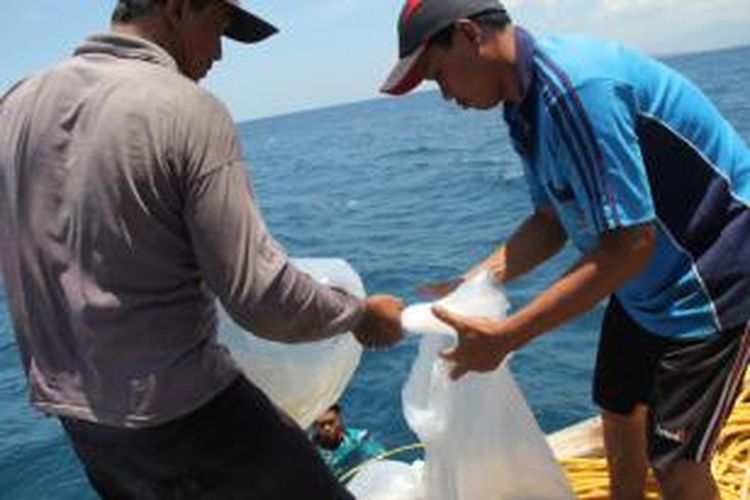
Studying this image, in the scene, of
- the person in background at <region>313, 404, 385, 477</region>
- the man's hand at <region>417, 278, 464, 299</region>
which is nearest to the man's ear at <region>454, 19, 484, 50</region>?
the man's hand at <region>417, 278, 464, 299</region>

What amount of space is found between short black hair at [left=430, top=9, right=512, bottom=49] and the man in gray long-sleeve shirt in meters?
0.53

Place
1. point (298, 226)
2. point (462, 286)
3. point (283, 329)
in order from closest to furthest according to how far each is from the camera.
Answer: point (283, 329) < point (462, 286) < point (298, 226)

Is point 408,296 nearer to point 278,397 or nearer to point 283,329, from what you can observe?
point 278,397

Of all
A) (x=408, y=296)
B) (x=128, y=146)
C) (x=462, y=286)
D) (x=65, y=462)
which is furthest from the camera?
(x=408, y=296)

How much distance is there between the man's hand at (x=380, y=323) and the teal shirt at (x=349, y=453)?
145 inches

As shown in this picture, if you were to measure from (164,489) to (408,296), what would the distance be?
12318mm

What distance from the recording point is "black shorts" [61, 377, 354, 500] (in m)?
2.88

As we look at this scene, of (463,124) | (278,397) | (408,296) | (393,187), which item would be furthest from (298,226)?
(463,124)

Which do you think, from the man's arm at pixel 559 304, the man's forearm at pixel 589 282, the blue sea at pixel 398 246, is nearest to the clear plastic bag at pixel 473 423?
the man's arm at pixel 559 304

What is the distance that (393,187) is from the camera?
34.8 m

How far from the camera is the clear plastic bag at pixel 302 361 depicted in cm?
369

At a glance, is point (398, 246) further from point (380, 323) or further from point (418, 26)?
point (418, 26)

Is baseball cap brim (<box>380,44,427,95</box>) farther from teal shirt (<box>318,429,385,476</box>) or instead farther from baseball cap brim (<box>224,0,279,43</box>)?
teal shirt (<box>318,429,385,476</box>)

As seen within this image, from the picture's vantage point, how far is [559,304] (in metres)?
2.89
